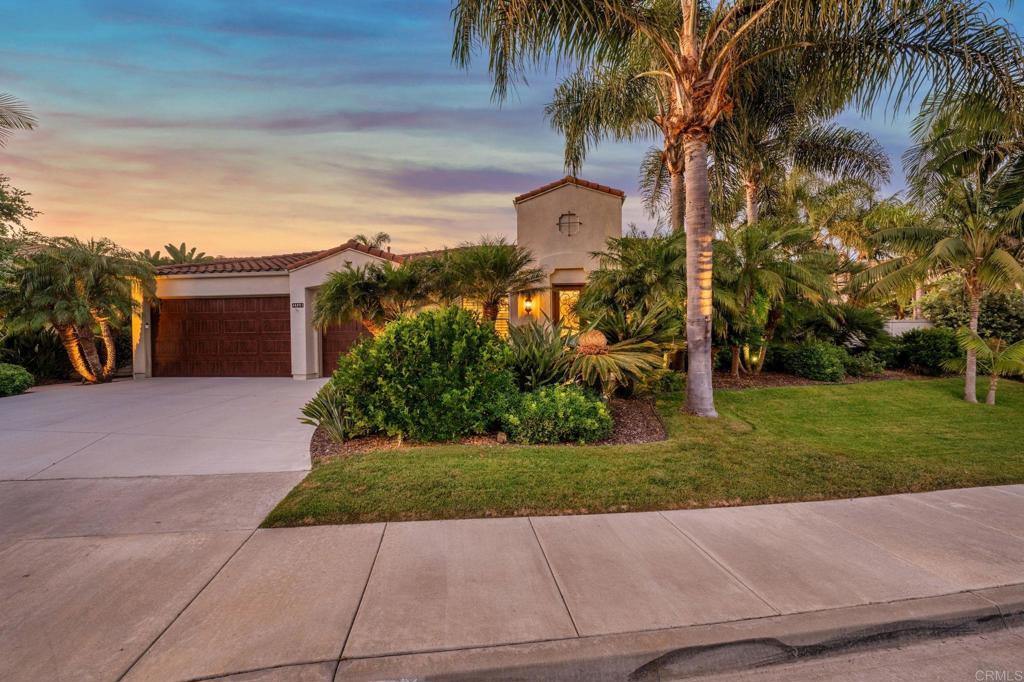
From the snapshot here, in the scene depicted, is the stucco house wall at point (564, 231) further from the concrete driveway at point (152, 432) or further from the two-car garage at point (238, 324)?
the concrete driveway at point (152, 432)

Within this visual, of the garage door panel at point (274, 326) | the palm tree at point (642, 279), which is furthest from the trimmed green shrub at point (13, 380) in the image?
the palm tree at point (642, 279)

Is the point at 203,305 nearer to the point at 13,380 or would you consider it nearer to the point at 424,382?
the point at 13,380

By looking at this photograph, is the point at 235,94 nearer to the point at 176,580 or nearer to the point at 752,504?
the point at 176,580

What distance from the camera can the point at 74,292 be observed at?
41.3 ft

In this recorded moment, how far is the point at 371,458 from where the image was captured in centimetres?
572

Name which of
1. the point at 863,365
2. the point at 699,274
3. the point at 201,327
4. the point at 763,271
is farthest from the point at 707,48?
the point at 201,327

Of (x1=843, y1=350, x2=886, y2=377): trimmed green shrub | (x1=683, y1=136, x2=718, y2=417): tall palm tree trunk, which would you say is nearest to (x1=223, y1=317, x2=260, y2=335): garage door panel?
(x1=683, y1=136, x2=718, y2=417): tall palm tree trunk

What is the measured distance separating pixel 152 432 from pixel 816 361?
489 inches

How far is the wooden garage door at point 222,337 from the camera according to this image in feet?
47.0

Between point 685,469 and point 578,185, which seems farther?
point 578,185

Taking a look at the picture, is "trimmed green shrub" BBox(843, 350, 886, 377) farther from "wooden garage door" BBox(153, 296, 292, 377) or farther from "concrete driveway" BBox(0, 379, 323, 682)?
"wooden garage door" BBox(153, 296, 292, 377)

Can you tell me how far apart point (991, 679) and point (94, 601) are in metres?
5.01

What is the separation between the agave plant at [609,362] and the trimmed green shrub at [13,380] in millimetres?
13364

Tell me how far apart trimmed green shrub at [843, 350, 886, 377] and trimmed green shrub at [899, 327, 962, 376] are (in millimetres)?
1203
